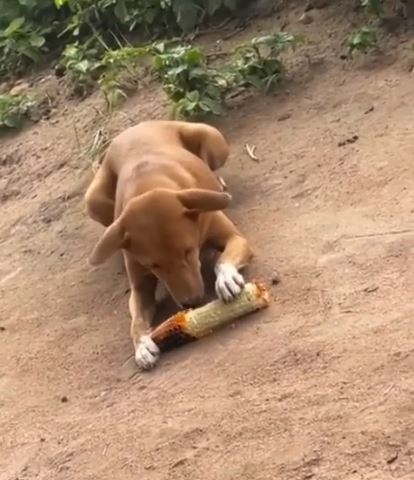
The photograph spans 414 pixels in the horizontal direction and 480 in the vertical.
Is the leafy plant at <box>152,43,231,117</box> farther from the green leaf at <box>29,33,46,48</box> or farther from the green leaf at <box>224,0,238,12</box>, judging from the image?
the green leaf at <box>29,33,46,48</box>

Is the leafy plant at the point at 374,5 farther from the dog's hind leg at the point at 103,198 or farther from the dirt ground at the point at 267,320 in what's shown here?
the dog's hind leg at the point at 103,198

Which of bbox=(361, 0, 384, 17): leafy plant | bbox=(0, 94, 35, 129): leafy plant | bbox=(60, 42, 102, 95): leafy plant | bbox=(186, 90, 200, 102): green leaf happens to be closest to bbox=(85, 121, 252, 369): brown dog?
bbox=(186, 90, 200, 102): green leaf

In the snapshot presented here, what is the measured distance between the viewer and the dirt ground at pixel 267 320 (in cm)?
418

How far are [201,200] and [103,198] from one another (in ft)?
2.79

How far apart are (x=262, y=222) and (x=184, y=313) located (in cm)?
75

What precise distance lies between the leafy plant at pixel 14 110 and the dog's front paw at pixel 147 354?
281 cm

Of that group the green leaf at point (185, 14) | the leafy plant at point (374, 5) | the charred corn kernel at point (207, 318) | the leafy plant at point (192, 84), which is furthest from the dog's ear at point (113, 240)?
the green leaf at point (185, 14)

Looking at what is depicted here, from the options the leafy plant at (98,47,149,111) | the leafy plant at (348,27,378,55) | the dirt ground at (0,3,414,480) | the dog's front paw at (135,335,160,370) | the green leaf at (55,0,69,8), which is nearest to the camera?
the dirt ground at (0,3,414,480)

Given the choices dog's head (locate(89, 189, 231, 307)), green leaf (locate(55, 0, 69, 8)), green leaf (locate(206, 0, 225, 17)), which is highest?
dog's head (locate(89, 189, 231, 307))

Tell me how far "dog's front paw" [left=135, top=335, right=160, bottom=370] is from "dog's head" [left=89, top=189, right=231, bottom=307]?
0.88 ft

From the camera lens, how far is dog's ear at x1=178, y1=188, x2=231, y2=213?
5176 millimetres

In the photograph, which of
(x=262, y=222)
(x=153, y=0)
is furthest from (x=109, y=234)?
(x=153, y=0)

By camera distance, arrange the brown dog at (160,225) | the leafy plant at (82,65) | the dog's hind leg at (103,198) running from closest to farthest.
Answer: the brown dog at (160,225) → the dog's hind leg at (103,198) → the leafy plant at (82,65)

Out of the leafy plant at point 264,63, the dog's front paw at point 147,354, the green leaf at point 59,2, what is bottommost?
the leafy plant at point 264,63
